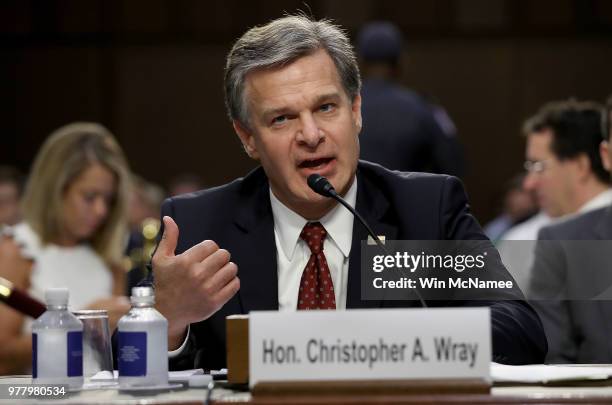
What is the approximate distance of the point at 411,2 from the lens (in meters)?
9.90

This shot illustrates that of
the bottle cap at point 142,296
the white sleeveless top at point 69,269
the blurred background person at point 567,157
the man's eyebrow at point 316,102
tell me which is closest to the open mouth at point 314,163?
the man's eyebrow at point 316,102

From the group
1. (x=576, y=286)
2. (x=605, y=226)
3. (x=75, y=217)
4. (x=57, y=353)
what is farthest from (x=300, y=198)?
(x=75, y=217)

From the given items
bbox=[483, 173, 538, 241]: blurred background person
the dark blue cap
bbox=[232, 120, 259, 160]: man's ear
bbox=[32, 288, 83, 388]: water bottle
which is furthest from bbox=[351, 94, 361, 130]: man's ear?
bbox=[483, 173, 538, 241]: blurred background person

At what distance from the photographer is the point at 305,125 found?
2.62 metres

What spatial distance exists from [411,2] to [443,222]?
7.42 m

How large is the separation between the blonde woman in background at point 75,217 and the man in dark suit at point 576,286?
1.94 meters

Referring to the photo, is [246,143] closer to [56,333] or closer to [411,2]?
[56,333]

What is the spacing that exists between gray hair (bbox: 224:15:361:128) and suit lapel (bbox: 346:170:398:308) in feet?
0.80

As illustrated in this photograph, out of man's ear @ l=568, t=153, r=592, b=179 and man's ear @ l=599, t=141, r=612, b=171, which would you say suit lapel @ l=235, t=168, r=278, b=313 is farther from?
man's ear @ l=568, t=153, r=592, b=179

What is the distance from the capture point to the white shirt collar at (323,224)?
2709 mm

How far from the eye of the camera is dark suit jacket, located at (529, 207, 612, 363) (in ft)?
11.2

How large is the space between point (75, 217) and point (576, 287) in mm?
2317

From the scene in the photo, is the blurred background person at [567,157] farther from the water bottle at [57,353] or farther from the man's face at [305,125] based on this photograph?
the water bottle at [57,353]

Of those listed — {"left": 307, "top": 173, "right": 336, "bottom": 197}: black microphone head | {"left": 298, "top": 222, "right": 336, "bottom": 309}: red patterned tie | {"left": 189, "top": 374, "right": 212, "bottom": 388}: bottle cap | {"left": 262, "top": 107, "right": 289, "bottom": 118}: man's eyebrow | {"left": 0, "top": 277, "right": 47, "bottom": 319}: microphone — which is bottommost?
{"left": 189, "top": 374, "right": 212, "bottom": 388}: bottle cap
